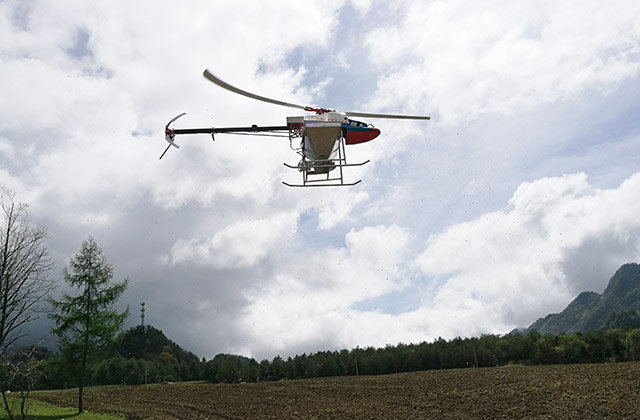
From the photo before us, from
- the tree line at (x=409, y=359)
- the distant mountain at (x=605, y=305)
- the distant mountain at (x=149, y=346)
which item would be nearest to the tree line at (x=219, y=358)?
the tree line at (x=409, y=359)

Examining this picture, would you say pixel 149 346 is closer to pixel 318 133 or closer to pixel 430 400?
pixel 430 400

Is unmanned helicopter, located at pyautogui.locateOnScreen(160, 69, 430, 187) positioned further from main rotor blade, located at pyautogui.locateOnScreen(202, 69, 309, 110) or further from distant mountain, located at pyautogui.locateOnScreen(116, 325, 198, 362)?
distant mountain, located at pyautogui.locateOnScreen(116, 325, 198, 362)

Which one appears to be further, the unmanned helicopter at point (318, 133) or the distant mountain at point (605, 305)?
the distant mountain at point (605, 305)

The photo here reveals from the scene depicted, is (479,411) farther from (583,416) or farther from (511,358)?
(511,358)

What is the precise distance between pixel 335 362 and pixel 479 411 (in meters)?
32.0

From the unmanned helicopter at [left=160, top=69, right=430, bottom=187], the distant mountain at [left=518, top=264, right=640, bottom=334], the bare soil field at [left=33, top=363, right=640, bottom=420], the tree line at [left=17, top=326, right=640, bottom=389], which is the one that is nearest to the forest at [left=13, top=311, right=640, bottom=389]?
the tree line at [left=17, top=326, right=640, bottom=389]

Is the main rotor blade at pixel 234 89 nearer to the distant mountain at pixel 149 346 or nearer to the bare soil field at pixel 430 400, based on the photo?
the bare soil field at pixel 430 400

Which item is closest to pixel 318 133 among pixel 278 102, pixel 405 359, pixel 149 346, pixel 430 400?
pixel 278 102

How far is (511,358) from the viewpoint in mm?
50625

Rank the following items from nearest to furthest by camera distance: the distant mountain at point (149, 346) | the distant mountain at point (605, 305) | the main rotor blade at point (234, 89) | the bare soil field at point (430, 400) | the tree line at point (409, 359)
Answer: the main rotor blade at point (234, 89) < the bare soil field at point (430, 400) < the tree line at point (409, 359) < the distant mountain at point (149, 346) < the distant mountain at point (605, 305)

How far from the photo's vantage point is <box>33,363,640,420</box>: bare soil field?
21.7 metres

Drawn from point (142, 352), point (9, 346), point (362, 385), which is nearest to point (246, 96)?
point (9, 346)

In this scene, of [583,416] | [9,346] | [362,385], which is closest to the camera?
[9,346]

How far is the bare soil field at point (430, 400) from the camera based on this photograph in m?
21.7
